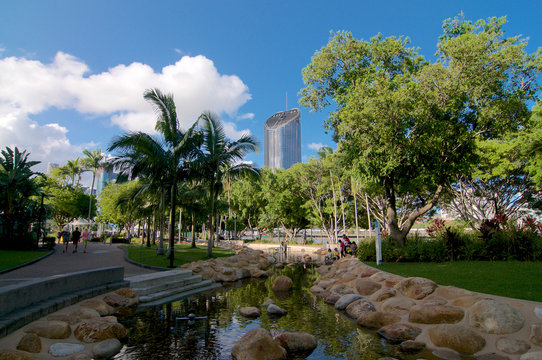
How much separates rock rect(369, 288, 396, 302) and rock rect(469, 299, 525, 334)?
2491 mm

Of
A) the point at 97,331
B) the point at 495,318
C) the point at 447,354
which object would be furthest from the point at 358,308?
the point at 97,331

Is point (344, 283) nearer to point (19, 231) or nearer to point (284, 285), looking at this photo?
point (284, 285)

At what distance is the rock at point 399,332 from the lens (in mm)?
6416

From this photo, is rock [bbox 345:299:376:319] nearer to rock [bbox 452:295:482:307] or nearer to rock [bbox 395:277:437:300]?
rock [bbox 395:277:437:300]

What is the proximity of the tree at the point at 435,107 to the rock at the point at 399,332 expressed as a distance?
982 cm

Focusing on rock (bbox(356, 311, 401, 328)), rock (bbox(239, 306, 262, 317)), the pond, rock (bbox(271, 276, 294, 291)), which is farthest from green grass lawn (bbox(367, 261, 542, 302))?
rock (bbox(239, 306, 262, 317))

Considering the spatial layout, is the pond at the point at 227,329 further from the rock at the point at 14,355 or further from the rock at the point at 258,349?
the rock at the point at 14,355

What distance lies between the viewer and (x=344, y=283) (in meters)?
11.8

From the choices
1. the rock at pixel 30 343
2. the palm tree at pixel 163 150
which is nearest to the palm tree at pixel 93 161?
the palm tree at pixel 163 150

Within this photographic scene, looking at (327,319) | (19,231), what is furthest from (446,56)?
(19,231)

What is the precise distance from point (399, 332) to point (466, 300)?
161cm

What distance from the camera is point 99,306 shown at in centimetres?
777

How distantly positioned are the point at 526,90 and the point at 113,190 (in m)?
51.4

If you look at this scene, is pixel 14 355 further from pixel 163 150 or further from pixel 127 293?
pixel 163 150
